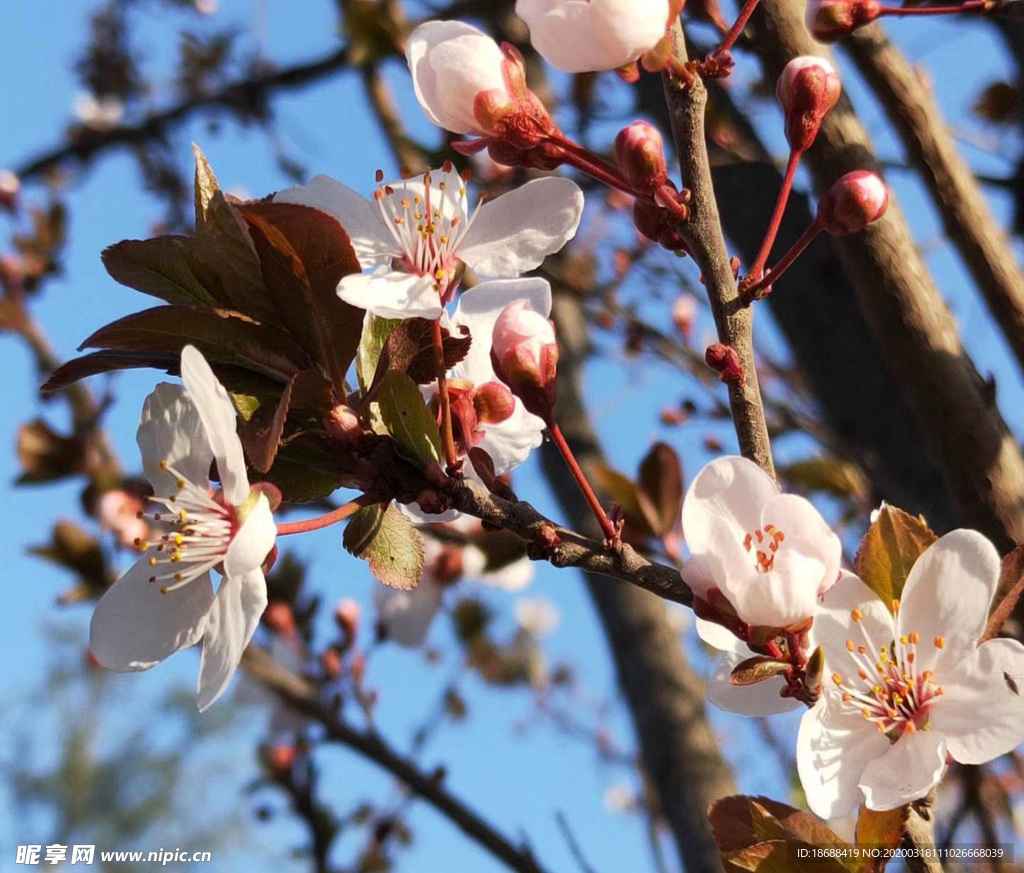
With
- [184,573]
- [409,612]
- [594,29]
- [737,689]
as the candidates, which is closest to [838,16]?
[594,29]

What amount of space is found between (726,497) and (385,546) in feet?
0.66

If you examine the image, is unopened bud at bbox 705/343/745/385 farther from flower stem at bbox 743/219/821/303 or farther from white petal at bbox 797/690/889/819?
white petal at bbox 797/690/889/819

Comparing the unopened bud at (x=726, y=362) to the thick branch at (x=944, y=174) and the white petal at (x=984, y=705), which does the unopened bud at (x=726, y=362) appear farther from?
the thick branch at (x=944, y=174)

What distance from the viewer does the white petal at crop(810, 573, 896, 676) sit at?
0.59 meters

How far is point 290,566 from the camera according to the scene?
5.56ft

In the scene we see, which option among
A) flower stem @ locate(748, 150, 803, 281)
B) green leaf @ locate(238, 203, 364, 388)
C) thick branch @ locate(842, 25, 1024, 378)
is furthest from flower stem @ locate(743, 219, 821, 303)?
thick branch @ locate(842, 25, 1024, 378)

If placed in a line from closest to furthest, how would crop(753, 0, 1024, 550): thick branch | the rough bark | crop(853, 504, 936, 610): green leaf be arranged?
crop(853, 504, 936, 610): green leaf, crop(753, 0, 1024, 550): thick branch, the rough bark

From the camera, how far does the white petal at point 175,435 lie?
594mm

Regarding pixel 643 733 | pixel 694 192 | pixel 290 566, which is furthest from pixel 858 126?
pixel 290 566

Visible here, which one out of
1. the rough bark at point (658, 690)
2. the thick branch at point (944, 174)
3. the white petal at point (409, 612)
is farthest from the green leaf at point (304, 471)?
the white petal at point (409, 612)

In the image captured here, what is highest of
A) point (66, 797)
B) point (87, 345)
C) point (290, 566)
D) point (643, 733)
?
point (87, 345)

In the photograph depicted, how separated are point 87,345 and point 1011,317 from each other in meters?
0.78

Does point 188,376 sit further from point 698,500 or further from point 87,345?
point 698,500

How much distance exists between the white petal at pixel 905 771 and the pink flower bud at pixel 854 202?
0.30m
